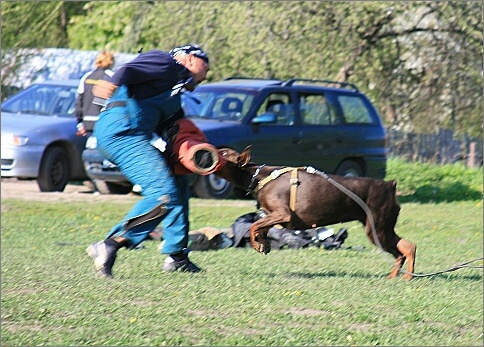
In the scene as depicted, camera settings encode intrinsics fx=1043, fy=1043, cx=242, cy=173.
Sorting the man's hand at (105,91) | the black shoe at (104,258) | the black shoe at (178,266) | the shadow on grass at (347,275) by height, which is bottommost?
the shadow on grass at (347,275)

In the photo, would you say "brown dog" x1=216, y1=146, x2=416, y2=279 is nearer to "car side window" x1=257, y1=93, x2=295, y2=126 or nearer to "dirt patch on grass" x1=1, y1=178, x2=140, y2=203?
"dirt patch on grass" x1=1, y1=178, x2=140, y2=203

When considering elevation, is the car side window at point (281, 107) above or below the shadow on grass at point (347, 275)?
above

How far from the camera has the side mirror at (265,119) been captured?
50.0 feet

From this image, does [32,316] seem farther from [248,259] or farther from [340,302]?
[248,259]

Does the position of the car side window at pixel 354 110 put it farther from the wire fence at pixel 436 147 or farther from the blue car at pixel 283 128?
the wire fence at pixel 436 147

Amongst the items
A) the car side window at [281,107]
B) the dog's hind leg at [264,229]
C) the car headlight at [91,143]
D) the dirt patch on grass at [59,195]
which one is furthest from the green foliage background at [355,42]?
the dog's hind leg at [264,229]

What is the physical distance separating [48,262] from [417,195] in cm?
1107

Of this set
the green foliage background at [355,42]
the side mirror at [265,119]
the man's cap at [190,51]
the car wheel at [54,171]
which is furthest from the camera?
the green foliage background at [355,42]

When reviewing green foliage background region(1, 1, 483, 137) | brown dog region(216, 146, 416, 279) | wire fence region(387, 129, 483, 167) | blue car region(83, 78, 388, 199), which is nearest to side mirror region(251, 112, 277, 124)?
blue car region(83, 78, 388, 199)

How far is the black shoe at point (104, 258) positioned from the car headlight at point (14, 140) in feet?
26.3

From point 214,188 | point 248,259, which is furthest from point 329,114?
point 248,259

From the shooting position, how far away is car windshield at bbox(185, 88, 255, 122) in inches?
615

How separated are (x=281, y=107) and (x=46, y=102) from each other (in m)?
3.74

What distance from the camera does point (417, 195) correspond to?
18.8m
